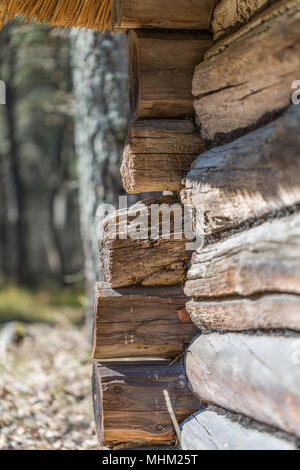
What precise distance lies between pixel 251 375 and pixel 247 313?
26 centimetres

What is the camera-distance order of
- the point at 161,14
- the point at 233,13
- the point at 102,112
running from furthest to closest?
the point at 102,112 → the point at 161,14 → the point at 233,13

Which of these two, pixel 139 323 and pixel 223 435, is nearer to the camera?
pixel 223 435

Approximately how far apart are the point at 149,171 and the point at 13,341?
5.60m

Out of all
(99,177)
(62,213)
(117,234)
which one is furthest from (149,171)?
(62,213)

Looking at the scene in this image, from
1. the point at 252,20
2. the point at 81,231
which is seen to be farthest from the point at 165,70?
the point at 81,231

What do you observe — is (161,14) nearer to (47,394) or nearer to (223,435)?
(223,435)

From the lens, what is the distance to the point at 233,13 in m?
2.57

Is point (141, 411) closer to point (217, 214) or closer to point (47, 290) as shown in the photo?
point (217, 214)

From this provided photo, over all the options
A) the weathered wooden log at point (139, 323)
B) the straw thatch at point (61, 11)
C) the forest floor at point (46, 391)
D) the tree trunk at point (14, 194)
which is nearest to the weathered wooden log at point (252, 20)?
the straw thatch at point (61, 11)

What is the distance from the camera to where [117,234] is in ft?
9.12

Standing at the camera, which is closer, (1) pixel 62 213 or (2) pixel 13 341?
(2) pixel 13 341

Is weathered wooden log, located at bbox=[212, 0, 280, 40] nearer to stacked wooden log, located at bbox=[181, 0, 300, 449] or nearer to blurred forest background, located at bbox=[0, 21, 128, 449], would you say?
stacked wooden log, located at bbox=[181, 0, 300, 449]

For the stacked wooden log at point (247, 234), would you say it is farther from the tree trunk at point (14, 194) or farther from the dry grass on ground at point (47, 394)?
the tree trunk at point (14, 194)

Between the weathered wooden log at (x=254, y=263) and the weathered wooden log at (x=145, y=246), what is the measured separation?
0.62ft
